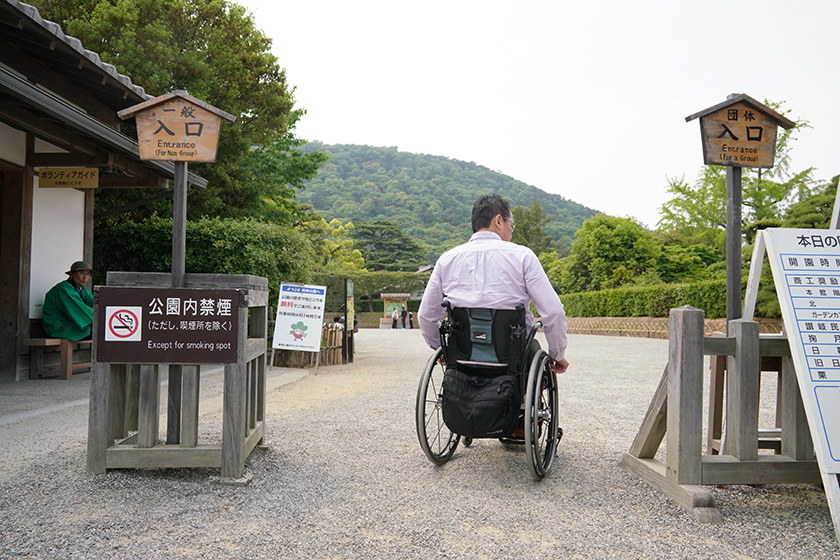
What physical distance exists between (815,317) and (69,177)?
762cm

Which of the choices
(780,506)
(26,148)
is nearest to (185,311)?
(780,506)

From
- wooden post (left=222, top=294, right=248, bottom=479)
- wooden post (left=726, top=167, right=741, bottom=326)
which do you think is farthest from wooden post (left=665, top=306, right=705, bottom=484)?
wooden post (left=222, top=294, right=248, bottom=479)

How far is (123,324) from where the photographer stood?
3244 mm

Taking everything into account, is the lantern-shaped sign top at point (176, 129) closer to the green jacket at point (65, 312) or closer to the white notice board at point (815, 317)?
the white notice board at point (815, 317)

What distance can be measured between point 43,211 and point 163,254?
240cm

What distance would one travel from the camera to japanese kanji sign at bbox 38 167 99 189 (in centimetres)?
733

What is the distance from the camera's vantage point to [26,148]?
744 centimetres

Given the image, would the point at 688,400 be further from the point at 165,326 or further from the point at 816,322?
the point at 165,326

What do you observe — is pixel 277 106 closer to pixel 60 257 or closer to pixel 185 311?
pixel 60 257

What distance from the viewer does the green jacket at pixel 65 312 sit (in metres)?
7.38

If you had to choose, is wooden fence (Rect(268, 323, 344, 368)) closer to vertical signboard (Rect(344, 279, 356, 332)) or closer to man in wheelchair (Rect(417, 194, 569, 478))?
vertical signboard (Rect(344, 279, 356, 332))

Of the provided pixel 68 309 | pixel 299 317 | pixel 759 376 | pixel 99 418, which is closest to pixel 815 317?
pixel 759 376

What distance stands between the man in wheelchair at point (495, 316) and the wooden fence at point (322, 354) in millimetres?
6898

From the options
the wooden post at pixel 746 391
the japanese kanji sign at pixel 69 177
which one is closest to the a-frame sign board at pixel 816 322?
the wooden post at pixel 746 391
